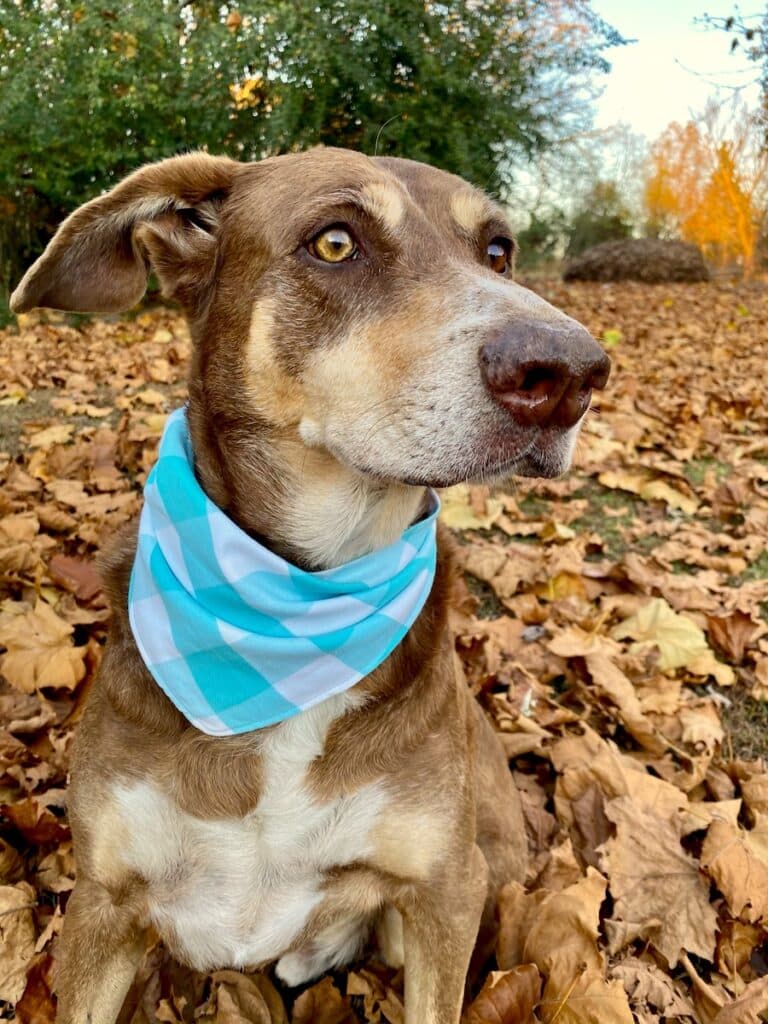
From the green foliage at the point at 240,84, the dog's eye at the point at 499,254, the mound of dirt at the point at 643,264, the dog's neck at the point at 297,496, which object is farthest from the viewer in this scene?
the mound of dirt at the point at 643,264

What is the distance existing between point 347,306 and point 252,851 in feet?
4.61

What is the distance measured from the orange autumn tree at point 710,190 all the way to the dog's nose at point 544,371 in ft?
79.1

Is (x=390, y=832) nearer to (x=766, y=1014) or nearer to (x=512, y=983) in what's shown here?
(x=512, y=983)

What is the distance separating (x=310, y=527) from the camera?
7.54ft

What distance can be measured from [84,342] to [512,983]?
8570 millimetres

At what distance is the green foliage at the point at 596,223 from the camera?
1143 inches

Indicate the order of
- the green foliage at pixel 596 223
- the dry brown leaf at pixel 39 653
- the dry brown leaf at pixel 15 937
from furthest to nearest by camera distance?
the green foliage at pixel 596 223 < the dry brown leaf at pixel 39 653 < the dry brown leaf at pixel 15 937

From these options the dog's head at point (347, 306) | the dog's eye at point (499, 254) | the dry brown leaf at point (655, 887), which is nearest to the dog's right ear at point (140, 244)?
the dog's head at point (347, 306)

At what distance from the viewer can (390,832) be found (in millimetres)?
2041

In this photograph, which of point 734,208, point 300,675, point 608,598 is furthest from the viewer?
point 734,208

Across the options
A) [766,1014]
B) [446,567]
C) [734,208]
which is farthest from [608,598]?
[734,208]

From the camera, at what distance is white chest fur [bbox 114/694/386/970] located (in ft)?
6.61

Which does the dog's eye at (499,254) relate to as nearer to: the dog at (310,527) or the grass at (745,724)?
the dog at (310,527)

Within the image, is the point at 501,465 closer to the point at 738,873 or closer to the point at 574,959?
the point at 574,959
